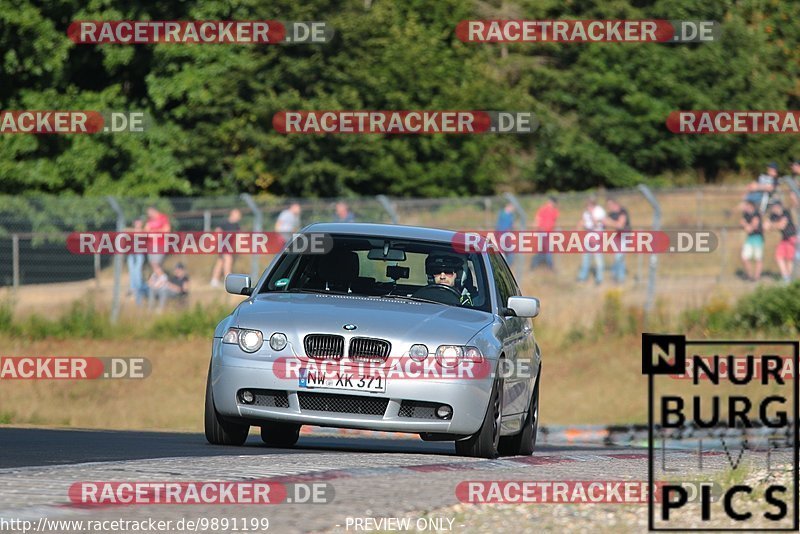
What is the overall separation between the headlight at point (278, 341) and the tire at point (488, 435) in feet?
4.65

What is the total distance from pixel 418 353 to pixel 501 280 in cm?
200

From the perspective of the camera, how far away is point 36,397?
2172 cm

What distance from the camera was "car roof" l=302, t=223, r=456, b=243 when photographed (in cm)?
1245

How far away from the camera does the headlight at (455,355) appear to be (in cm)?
1101

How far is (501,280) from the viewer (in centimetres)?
1278

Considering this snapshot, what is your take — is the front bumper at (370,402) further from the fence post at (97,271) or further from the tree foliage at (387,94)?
the tree foliage at (387,94)

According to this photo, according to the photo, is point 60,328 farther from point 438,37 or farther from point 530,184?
point 530,184

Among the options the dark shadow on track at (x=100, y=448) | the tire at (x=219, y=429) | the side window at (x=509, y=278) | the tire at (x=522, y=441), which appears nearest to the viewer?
the dark shadow on track at (x=100, y=448)

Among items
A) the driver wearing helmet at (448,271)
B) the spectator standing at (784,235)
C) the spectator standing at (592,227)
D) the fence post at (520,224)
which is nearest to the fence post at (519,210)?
the fence post at (520,224)

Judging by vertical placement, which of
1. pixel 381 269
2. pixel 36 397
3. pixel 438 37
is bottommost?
pixel 36 397

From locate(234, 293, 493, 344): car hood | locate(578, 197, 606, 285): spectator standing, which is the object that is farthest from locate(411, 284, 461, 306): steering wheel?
locate(578, 197, 606, 285): spectator standing

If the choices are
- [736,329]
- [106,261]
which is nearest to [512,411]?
[736,329]

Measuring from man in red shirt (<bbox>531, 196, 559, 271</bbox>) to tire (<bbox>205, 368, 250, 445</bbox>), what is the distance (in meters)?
17.3

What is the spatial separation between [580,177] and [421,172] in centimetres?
876
